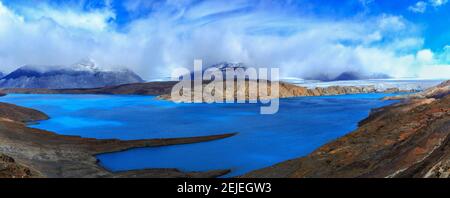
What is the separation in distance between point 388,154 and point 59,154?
22.0m

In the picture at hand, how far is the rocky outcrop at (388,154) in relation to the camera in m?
13.0

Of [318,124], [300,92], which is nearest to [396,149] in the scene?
[318,124]

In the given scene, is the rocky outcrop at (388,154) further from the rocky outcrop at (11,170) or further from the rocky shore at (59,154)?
the rocky outcrop at (11,170)

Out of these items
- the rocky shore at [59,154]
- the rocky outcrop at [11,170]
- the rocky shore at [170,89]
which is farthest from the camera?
the rocky shore at [170,89]

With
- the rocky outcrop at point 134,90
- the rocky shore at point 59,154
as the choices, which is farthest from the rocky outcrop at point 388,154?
the rocky outcrop at point 134,90

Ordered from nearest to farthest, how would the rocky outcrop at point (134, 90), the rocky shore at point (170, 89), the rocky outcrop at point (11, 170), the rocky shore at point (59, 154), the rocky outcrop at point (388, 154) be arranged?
the rocky outcrop at point (388, 154)
the rocky outcrop at point (11, 170)
the rocky shore at point (59, 154)
the rocky shore at point (170, 89)
the rocky outcrop at point (134, 90)

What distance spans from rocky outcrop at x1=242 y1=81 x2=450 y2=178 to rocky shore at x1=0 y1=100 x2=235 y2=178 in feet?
19.6

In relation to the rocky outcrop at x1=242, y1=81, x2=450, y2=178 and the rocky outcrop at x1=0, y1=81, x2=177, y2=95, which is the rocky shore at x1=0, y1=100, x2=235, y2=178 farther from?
the rocky outcrop at x1=0, y1=81, x2=177, y2=95

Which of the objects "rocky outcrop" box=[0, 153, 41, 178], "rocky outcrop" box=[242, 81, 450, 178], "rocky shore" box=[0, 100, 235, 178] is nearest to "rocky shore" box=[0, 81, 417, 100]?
"rocky shore" box=[0, 100, 235, 178]

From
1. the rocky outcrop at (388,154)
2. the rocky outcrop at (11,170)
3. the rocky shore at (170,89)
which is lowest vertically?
the rocky outcrop at (11,170)

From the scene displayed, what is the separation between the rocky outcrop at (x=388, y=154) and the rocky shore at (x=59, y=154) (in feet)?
19.6

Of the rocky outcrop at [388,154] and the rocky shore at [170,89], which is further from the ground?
the rocky shore at [170,89]

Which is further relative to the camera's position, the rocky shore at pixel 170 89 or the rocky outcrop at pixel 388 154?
the rocky shore at pixel 170 89
